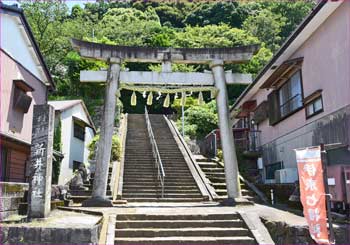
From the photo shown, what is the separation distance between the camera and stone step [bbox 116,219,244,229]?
9.40 meters

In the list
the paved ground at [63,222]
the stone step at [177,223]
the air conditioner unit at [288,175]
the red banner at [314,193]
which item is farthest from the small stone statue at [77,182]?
the red banner at [314,193]

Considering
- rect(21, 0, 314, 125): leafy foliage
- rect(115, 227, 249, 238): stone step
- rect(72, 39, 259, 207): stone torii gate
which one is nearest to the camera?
rect(115, 227, 249, 238): stone step

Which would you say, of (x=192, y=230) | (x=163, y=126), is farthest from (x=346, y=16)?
(x=163, y=126)

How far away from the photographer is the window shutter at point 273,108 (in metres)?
17.0

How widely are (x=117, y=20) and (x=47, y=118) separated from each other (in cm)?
5496

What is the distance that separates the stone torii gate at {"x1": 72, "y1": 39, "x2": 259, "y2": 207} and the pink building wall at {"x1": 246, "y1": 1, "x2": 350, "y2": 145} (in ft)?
7.09

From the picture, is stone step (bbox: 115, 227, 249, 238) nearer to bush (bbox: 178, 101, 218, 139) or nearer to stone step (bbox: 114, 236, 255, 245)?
stone step (bbox: 114, 236, 255, 245)

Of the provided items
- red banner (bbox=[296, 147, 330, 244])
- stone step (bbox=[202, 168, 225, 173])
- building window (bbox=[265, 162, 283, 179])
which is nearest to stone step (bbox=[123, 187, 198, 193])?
stone step (bbox=[202, 168, 225, 173])

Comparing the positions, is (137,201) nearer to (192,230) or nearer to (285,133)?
(192,230)

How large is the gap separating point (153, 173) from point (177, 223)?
7264 millimetres

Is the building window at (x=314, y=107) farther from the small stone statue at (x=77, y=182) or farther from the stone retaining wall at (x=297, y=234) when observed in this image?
the small stone statue at (x=77, y=182)

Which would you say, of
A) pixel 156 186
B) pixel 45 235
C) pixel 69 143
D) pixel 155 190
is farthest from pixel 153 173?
pixel 45 235

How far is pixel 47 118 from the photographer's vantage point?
9.27m

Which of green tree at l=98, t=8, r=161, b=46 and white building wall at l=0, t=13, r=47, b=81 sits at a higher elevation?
green tree at l=98, t=8, r=161, b=46
